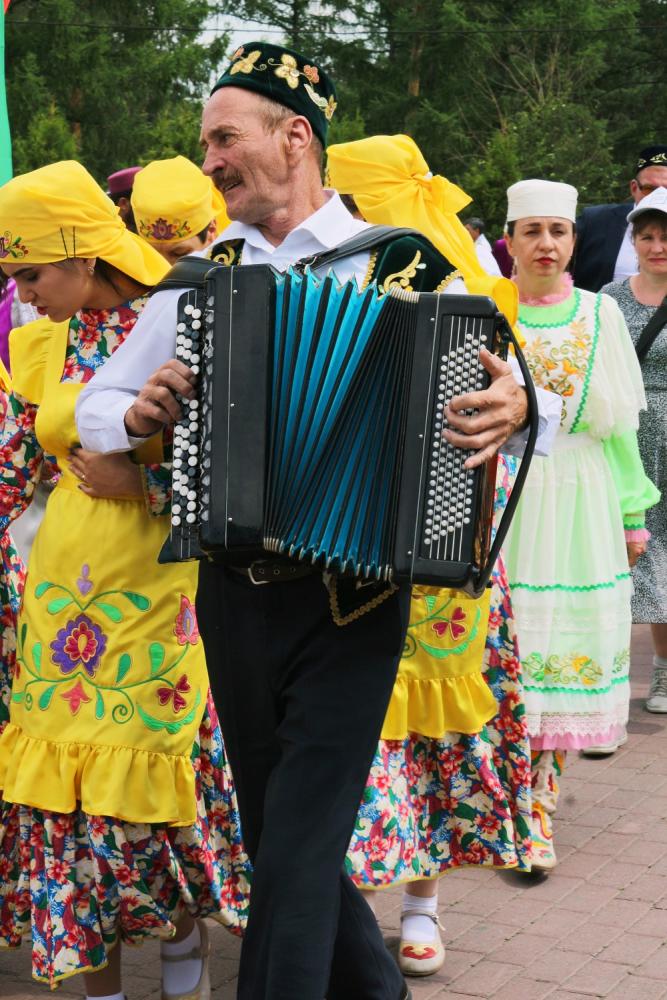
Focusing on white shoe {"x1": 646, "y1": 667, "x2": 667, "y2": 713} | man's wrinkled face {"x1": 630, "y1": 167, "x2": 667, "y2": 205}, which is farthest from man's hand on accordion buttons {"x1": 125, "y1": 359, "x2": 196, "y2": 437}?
man's wrinkled face {"x1": 630, "y1": 167, "x2": 667, "y2": 205}

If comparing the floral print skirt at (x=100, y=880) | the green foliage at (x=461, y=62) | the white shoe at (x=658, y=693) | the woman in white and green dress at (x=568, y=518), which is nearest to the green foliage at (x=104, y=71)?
the green foliage at (x=461, y=62)

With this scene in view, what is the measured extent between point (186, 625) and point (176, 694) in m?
0.17

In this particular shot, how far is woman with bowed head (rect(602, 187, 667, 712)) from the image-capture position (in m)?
6.77

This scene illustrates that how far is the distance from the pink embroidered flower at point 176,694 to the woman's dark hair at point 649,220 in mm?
3698

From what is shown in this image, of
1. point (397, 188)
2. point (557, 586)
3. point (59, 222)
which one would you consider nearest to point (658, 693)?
point (557, 586)

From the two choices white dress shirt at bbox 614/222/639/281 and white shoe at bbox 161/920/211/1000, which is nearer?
white shoe at bbox 161/920/211/1000

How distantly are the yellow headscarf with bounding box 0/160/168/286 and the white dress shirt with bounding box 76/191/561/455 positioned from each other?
0.45 m

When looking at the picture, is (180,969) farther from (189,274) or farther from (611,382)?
(611,382)

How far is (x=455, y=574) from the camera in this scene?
2953 millimetres

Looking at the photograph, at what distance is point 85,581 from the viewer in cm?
379

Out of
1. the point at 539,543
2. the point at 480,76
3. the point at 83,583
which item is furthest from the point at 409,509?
the point at 480,76

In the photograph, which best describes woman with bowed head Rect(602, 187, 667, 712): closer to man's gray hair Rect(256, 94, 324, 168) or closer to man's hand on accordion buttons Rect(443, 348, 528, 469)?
man's gray hair Rect(256, 94, 324, 168)

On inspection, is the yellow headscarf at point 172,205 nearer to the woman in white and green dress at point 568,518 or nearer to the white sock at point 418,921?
the woman in white and green dress at point 568,518

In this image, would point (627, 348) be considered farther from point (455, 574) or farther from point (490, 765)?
point (455, 574)
